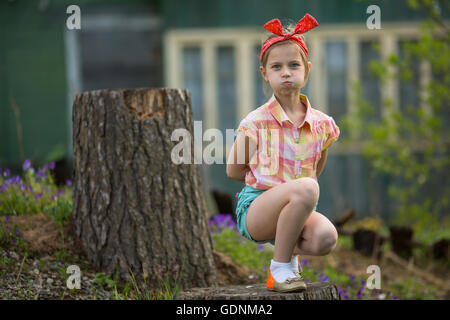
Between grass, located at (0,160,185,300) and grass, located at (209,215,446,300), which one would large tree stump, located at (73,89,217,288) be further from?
grass, located at (209,215,446,300)

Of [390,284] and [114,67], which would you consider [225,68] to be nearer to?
[114,67]

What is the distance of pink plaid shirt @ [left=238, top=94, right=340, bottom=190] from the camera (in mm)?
2217

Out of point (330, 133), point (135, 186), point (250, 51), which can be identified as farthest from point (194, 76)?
point (330, 133)

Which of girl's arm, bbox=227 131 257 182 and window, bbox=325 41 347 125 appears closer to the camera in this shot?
girl's arm, bbox=227 131 257 182

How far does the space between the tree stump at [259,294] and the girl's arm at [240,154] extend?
1.78ft

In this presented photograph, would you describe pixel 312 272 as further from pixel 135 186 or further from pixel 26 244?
pixel 26 244

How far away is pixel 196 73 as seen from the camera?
917 cm

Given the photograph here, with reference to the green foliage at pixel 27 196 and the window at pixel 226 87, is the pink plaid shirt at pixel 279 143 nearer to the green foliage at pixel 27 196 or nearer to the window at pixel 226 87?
the green foliage at pixel 27 196

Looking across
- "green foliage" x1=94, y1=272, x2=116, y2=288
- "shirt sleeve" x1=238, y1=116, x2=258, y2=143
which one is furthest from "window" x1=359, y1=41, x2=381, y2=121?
"shirt sleeve" x1=238, y1=116, x2=258, y2=143

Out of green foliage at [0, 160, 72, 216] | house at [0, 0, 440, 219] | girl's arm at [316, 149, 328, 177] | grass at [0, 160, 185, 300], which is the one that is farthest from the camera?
house at [0, 0, 440, 219]

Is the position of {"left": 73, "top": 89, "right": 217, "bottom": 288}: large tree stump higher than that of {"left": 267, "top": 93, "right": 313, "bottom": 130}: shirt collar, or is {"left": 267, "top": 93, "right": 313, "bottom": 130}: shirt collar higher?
{"left": 267, "top": 93, "right": 313, "bottom": 130}: shirt collar

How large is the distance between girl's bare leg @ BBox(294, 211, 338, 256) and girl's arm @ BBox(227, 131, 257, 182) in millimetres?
331

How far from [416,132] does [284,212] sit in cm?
571

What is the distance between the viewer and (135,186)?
3465mm
